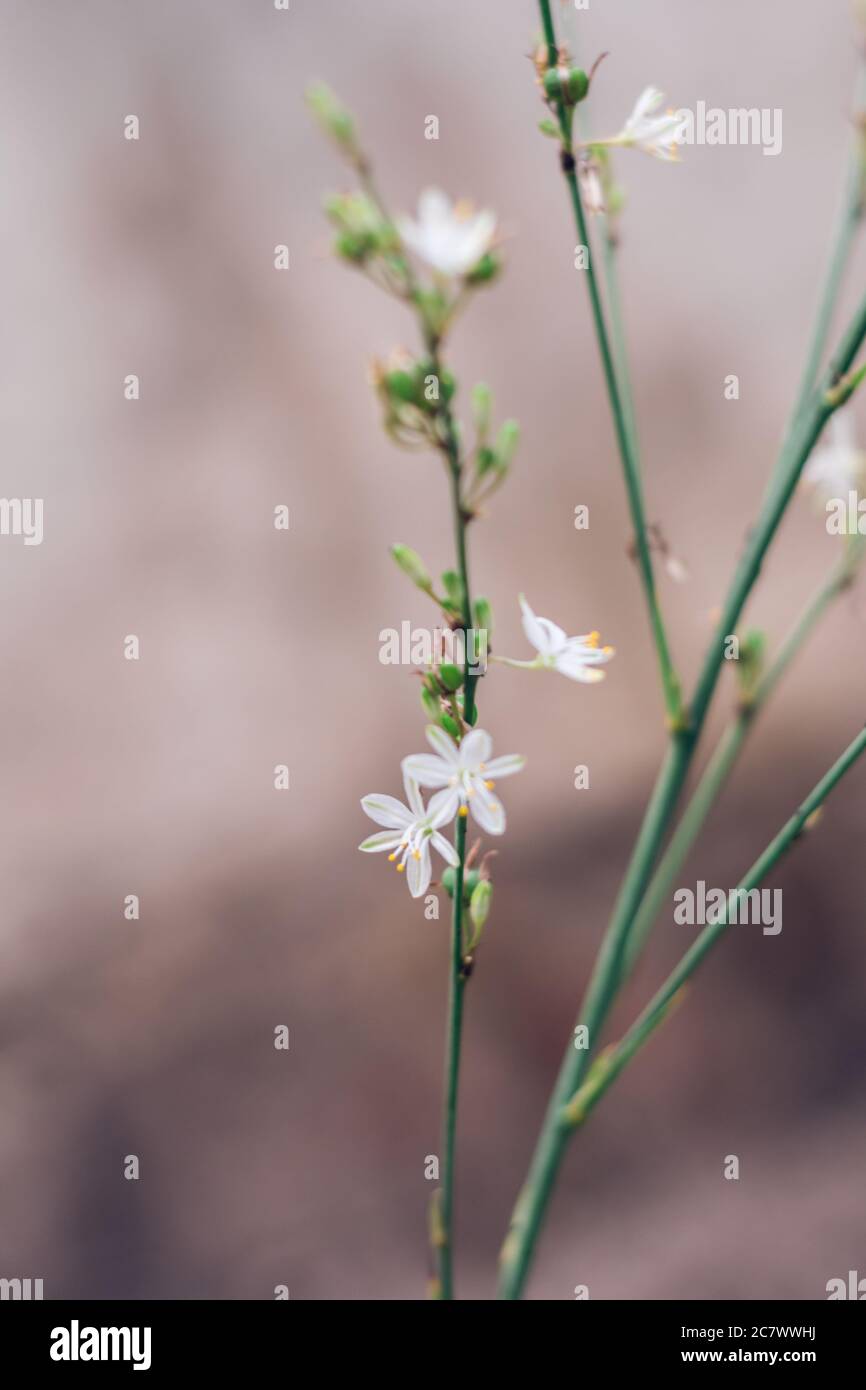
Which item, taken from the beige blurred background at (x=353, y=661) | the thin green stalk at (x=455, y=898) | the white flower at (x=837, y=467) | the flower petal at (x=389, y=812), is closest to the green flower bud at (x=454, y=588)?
the thin green stalk at (x=455, y=898)

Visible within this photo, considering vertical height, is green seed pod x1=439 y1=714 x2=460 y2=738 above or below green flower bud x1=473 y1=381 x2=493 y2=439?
below

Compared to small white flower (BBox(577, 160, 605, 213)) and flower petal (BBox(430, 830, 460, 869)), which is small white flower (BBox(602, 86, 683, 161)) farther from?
flower petal (BBox(430, 830, 460, 869))

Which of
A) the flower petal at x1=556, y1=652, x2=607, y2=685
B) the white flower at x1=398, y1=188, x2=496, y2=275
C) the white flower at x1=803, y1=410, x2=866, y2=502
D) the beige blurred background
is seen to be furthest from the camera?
the beige blurred background

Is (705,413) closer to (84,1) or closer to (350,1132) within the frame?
(84,1)

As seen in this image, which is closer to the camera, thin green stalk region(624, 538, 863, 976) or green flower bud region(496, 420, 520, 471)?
green flower bud region(496, 420, 520, 471)

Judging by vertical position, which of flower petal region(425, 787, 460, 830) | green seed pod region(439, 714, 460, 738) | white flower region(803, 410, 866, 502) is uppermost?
white flower region(803, 410, 866, 502)

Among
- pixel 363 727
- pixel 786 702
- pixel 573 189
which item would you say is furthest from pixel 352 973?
pixel 573 189

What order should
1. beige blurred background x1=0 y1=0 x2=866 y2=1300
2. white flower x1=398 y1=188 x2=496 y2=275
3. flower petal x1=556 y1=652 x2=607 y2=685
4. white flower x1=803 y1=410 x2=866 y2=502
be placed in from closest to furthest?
white flower x1=398 y1=188 x2=496 y2=275
flower petal x1=556 y1=652 x2=607 y2=685
white flower x1=803 y1=410 x2=866 y2=502
beige blurred background x1=0 y1=0 x2=866 y2=1300

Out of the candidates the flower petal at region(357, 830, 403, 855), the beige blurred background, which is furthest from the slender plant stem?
the beige blurred background

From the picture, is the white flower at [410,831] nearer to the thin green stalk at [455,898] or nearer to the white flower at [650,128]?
the thin green stalk at [455,898]

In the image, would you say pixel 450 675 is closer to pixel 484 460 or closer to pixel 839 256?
pixel 484 460
